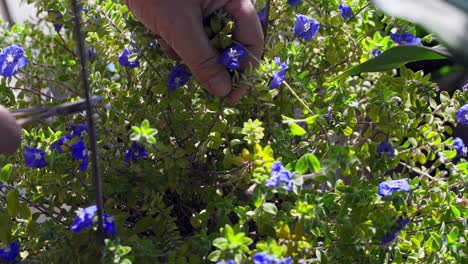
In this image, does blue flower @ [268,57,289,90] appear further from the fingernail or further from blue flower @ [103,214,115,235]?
blue flower @ [103,214,115,235]

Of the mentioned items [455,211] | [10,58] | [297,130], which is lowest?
[455,211]

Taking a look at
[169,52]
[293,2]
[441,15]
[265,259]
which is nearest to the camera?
[441,15]

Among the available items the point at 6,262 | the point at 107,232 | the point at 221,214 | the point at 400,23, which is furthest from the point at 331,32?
the point at 6,262

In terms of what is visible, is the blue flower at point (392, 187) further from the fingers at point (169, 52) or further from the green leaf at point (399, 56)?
the fingers at point (169, 52)

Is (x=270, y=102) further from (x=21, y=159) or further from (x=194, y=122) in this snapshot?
(x=21, y=159)

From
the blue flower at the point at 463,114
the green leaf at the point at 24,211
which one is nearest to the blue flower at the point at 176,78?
the green leaf at the point at 24,211

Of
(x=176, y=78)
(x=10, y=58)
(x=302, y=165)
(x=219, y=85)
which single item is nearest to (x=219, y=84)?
(x=219, y=85)

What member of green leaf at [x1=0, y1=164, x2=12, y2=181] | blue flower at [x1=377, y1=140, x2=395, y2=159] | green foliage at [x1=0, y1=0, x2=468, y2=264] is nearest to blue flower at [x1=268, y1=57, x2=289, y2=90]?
green foliage at [x1=0, y1=0, x2=468, y2=264]

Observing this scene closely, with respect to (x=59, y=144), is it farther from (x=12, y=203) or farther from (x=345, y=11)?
(x=345, y=11)
